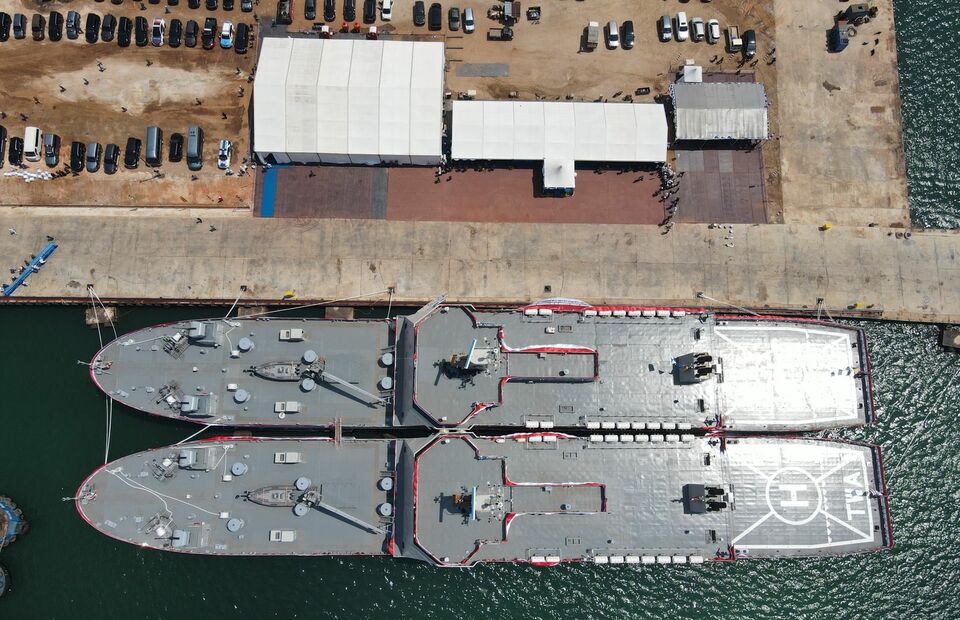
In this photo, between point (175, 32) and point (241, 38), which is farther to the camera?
point (175, 32)

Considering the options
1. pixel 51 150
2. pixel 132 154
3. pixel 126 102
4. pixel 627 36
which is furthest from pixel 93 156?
pixel 627 36

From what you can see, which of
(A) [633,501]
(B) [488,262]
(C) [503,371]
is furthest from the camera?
(B) [488,262]

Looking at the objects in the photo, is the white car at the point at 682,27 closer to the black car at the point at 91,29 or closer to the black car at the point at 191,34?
the black car at the point at 191,34

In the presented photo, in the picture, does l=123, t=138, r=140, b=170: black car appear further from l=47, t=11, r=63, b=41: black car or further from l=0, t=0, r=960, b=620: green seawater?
l=0, t=0, r=960, b=620: green seawater

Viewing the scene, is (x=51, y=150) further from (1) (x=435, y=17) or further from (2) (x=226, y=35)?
(1) (x=435, y=17)

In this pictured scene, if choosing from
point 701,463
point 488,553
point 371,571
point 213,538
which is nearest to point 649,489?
point 701,463

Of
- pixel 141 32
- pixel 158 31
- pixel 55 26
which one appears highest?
pixel 55 26

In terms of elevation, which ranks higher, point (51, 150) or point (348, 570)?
point (51, 150)

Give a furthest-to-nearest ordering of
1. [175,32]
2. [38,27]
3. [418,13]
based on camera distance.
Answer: [418,13], [38,27], [175,32]
